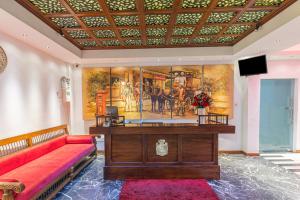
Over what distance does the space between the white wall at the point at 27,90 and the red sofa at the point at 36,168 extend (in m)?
0.52

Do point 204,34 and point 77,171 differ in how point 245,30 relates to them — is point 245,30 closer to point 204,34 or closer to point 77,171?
point 204,34

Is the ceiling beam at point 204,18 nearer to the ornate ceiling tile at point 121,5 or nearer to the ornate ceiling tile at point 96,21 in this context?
the ornate ceiling tile at point 121,5

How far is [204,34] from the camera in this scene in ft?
15.4

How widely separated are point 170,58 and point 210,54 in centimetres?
116

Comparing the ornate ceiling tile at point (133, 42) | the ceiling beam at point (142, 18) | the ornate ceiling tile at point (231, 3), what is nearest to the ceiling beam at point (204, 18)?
the ornate ceiling tile at point (231, 3)

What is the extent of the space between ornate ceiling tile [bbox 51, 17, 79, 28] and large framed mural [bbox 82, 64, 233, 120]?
8.13ft

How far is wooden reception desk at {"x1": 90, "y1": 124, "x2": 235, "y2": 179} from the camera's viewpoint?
171 inches

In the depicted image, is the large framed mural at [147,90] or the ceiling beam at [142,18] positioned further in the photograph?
the large framed mural at [147,90]

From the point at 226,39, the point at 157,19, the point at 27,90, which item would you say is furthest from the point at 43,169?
the point at 226,39

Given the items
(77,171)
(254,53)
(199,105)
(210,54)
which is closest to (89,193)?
(77,171)

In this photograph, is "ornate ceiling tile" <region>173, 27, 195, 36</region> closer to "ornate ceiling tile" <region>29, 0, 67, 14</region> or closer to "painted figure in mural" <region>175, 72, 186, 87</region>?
"painted figure in mural" <region>175, 72, 186, 87</region>

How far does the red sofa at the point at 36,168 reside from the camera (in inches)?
96.8

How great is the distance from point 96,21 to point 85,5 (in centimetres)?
68

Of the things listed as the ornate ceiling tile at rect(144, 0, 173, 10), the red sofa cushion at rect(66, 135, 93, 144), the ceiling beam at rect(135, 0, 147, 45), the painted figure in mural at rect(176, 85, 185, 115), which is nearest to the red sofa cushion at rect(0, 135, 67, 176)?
the red sofa cushion at rect(66, 135, 93, 144)
